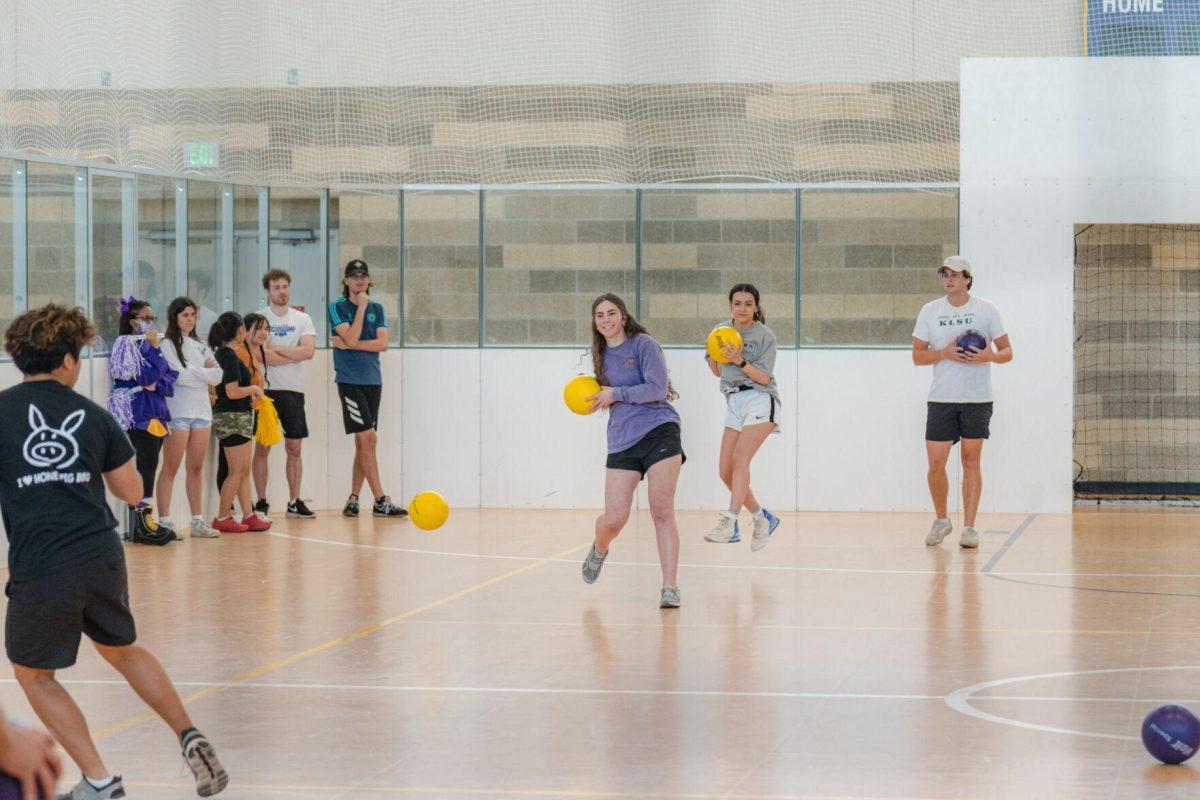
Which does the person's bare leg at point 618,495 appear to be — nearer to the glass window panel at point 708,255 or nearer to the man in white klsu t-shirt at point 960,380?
the man in white klsu t-shirt at point 960,380

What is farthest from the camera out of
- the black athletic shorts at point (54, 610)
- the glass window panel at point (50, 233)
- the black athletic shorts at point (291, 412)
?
the black athletic shorts at point (291, 412)

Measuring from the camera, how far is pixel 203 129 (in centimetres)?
1445

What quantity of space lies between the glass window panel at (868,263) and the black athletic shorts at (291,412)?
4426 millimetres

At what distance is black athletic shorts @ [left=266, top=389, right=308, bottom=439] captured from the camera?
14078 mm

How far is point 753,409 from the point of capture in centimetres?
1120

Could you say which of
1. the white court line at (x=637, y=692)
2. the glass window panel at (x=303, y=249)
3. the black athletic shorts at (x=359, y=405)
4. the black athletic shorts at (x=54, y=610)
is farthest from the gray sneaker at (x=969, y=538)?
the black athletic shorts at (x=54, y=610)

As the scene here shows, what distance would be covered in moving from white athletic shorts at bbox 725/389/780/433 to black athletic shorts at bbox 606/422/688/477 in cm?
224

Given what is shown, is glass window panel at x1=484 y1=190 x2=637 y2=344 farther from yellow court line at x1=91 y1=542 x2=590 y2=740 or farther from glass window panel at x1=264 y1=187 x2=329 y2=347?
yellow court line at x1=91 y1=542 x2=590 y2=740

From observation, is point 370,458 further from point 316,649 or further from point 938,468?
point 316,649

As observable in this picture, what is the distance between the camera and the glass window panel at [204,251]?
1398 centimetres

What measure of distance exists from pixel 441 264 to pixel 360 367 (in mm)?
1691

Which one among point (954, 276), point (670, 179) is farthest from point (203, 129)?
point (954, 276)

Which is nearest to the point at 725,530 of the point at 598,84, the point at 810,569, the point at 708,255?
the point at 810,569

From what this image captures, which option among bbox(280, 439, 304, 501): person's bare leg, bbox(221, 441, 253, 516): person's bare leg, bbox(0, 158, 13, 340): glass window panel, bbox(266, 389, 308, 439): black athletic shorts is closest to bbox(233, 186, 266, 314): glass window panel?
bbox(266, 389, 308, 439): black athletic shorts
